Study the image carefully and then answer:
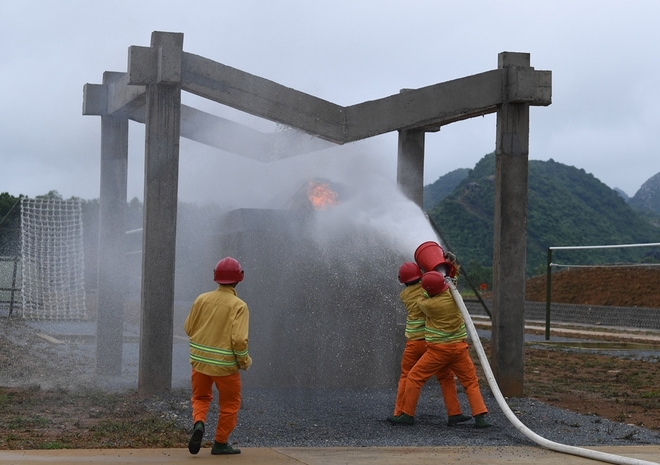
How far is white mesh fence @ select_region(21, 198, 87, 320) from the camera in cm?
2469

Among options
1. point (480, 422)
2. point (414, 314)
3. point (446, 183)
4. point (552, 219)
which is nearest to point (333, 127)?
point (414, 314)

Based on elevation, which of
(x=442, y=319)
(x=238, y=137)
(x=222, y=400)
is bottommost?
(x=222, y=400)

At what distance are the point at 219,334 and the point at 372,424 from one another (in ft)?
8.11

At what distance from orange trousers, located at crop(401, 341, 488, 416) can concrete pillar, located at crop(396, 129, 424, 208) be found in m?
4.07

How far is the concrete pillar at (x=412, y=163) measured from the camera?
1295 cm

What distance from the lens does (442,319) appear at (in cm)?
916

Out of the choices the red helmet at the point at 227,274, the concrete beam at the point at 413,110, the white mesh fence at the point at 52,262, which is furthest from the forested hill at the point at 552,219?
the red helmet at the point at 227,274

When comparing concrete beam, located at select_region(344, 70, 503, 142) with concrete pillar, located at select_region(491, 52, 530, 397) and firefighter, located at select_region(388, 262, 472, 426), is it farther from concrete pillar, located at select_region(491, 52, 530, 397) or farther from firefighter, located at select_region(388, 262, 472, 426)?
firefighter, located at select_region(388, 262, 472, 426)

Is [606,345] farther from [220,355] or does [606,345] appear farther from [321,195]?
[220,355]

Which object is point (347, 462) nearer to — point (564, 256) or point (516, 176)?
point (516, 176)

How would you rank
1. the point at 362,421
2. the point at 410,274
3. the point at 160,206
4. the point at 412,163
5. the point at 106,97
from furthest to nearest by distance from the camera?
the point at 106,97
the point at 412,163
the point at 160,206
the point at 410,274
the point at 362,421

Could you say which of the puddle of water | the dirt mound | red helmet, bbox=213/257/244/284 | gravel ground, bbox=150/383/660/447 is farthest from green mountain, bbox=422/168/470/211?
red helmet, bbox=213/257/244/284

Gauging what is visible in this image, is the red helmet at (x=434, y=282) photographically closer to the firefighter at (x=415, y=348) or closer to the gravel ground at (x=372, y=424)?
the firefighter at (x=415, y=348)

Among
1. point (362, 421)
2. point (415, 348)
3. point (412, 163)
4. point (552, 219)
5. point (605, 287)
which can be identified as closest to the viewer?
point (362, 421)
